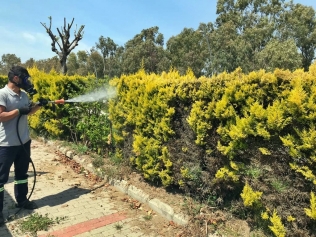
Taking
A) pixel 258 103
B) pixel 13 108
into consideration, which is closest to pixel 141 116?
pixel 13 108

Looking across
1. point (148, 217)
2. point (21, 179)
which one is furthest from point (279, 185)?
point (21, 179)

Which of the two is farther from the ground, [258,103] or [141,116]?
[258,103]

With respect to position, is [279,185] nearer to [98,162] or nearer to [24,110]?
[24,110]

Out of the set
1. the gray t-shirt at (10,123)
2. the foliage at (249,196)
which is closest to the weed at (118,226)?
the foliage at (249,196)

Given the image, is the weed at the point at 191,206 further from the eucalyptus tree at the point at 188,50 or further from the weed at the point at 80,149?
the eucalyptus tree at the point at 188,50

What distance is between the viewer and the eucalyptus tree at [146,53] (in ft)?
146

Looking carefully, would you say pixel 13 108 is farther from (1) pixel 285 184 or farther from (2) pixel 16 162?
(1) pixel 285 184

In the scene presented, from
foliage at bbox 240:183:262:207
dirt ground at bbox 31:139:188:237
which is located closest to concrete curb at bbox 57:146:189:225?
dirt ground at bbox 31:139:188:237

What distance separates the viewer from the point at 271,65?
3409 centimetres

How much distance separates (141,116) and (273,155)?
2.56m

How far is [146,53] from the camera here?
48.3m

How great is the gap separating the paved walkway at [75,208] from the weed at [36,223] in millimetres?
72

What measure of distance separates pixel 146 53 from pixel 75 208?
4501cm

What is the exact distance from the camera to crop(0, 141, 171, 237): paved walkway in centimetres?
422
